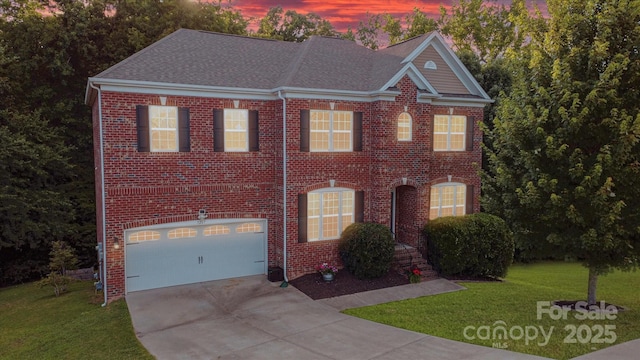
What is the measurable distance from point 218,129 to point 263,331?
7.24 m

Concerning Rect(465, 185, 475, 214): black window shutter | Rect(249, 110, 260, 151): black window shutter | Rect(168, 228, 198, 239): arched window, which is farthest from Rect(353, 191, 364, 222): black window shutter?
Rect(168, 228, 198, 239): arched window

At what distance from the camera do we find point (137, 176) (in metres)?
13.8

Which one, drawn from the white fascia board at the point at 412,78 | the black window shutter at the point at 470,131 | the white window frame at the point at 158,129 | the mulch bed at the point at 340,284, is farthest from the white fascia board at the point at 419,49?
the white window frame at the point at 158,129

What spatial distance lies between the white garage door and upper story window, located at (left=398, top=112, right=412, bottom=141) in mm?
6418

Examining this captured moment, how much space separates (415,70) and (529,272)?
481 inches

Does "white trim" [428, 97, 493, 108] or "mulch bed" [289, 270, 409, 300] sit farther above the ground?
"white trim" [428, 97, 493, 108]

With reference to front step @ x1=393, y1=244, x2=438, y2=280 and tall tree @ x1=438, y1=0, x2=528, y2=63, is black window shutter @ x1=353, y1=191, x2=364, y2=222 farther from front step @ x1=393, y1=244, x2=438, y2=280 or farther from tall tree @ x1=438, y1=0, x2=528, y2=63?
tall tree @ x1=438, y1=0, x2=528, y2=63

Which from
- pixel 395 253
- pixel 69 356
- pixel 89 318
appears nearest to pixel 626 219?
pixel 395 253

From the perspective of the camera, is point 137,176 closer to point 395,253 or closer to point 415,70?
point 395,253

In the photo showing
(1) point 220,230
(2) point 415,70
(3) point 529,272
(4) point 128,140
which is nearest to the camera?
(4) point 128,140

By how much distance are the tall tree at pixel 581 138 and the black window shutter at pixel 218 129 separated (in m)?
8.96

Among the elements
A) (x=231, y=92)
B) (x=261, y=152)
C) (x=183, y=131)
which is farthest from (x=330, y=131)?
(x=183, y=131)

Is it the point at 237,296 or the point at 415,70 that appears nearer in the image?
the point at 237,296

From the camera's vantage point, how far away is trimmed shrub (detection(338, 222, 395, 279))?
49.9 feet
